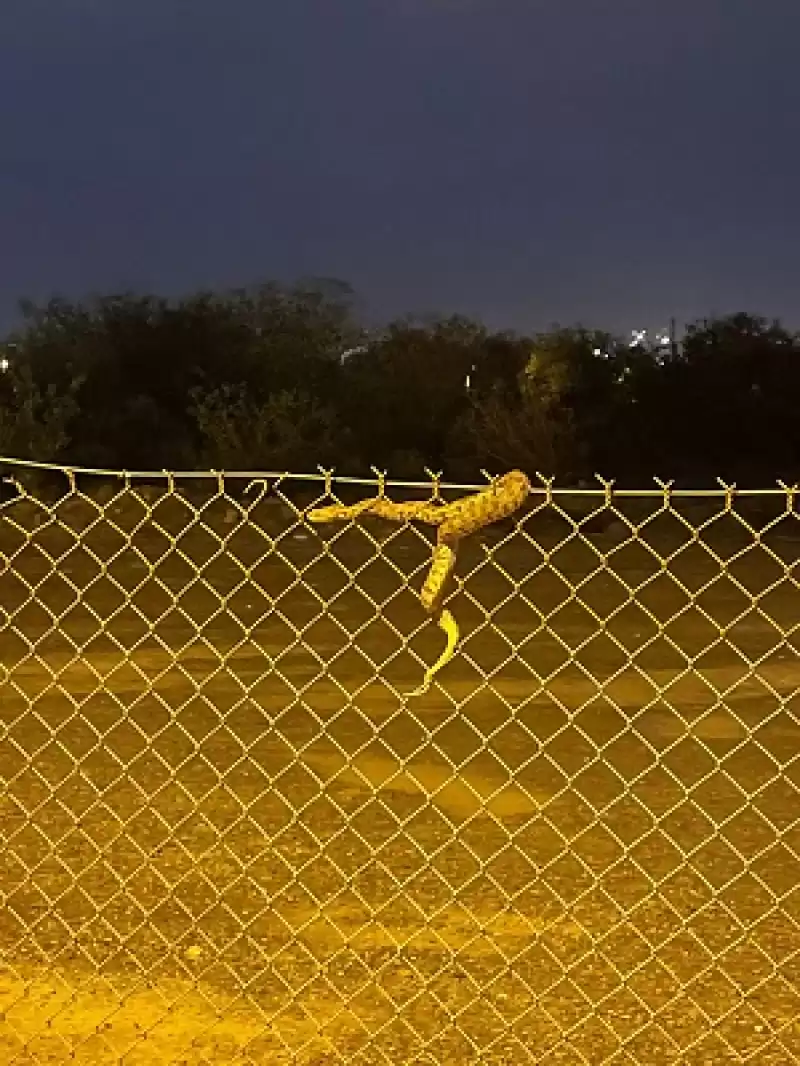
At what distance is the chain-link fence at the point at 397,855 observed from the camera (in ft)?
12.8

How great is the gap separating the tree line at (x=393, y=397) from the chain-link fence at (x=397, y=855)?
37.3ft

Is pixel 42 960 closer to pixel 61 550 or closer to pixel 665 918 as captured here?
pixel 665 918

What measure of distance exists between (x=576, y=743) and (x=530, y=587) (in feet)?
17.1

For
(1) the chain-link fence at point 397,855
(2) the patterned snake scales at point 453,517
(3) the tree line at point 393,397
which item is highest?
(2) the patterned snake scales at point 453,517

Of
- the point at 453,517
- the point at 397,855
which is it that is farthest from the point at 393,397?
the point at 453,517

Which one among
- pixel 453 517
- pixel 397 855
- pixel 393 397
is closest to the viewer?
pixel 453 517

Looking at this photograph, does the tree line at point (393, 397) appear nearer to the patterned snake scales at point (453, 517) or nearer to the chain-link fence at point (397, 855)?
the chain-link fence at point (397, 855)

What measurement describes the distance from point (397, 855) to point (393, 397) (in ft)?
60.4

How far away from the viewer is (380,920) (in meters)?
4.67

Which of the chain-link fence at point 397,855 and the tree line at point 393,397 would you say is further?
the tree line at point 393,397

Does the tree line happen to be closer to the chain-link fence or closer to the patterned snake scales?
the chain-link fence

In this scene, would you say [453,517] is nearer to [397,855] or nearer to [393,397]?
[397,855]

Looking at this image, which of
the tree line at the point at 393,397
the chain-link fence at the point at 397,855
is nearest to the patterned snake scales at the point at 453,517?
the chain-link fence at the point at 397,855

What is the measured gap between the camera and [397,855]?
5.29 meters
